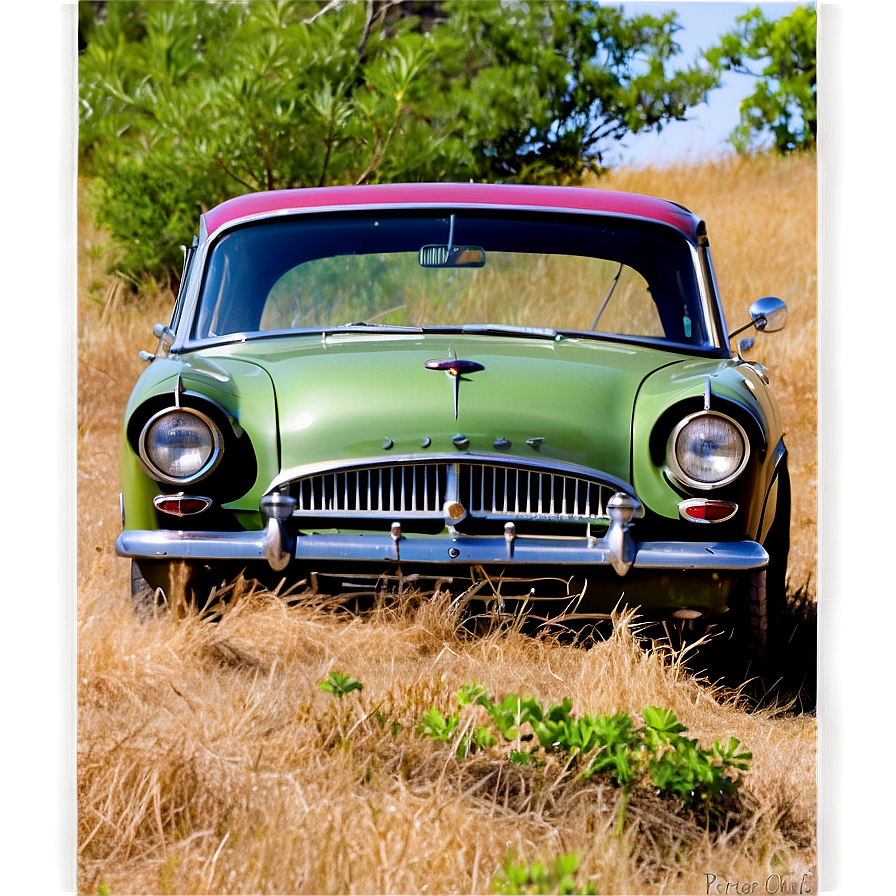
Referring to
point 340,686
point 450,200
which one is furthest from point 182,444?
point 450,200

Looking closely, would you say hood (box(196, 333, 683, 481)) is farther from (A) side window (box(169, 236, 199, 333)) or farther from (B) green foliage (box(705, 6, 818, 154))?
(B) green foliage (box(705, 6, 818, 154))

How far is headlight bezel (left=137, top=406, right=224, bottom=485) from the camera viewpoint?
2881mm

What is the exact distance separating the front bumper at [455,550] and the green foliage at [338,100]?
18.2 ft

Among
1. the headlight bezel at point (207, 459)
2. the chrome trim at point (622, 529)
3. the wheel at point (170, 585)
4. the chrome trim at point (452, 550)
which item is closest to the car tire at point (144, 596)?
the wheel at point (170, 585)

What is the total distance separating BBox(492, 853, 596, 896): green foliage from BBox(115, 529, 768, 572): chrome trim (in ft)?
3.17

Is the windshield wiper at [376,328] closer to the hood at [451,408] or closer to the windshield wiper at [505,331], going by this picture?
the windshield wiper at [505,331]

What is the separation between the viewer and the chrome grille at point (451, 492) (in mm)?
2852

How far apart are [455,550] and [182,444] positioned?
749 mm

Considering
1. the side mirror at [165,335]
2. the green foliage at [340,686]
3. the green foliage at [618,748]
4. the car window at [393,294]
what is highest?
the car window at [393,294]

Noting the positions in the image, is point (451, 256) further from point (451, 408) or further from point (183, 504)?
point (183, 504)

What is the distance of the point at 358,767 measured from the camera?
2279mm
